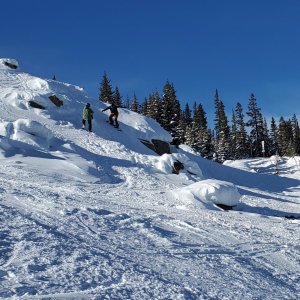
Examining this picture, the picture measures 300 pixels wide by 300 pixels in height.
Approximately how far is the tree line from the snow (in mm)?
39527

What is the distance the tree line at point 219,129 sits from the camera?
63656 millimetres

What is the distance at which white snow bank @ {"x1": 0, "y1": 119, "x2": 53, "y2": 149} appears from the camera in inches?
782

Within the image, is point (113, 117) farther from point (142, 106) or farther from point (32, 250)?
point (142, 106)

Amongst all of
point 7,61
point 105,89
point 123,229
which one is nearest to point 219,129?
point 105,89

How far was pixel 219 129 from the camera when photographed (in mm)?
87688

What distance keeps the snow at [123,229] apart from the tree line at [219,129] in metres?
39.5

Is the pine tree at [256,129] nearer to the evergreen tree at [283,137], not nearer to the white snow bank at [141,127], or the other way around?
the evergreen tree at [283,137]

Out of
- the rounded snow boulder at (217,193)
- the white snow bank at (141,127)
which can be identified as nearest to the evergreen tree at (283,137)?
the white snow bank at (141,127)

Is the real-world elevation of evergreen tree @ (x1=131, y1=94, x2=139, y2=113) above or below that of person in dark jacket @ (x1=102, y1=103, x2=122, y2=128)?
above

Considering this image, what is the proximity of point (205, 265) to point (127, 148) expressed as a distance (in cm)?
1645

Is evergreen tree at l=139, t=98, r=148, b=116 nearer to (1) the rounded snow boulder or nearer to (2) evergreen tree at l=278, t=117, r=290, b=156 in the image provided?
(2) evergreen tree at l=278, t=117, r=290, b=156

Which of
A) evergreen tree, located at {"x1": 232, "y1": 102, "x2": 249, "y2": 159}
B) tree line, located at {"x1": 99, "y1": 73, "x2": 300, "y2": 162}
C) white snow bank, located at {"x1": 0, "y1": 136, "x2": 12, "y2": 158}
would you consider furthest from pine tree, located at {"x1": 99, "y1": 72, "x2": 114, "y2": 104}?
white snow bank, located at {"x1": 0, "y1": 136, "x2": 12, "y2": 158}

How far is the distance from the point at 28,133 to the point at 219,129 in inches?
2765

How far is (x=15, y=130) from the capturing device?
20.3 meters
